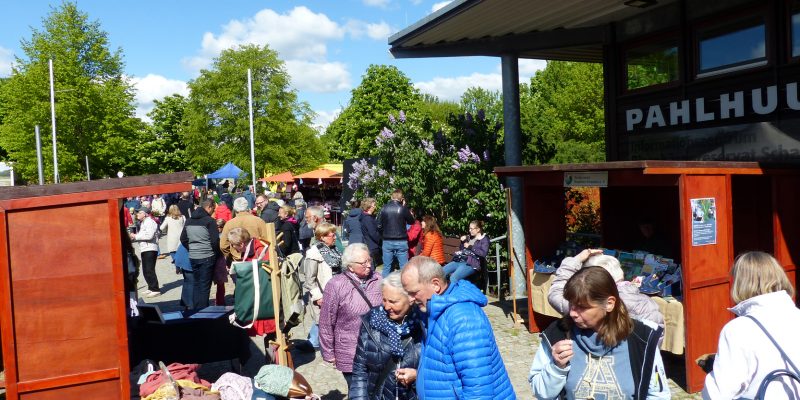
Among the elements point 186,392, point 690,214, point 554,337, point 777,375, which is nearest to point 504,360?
point 690,214

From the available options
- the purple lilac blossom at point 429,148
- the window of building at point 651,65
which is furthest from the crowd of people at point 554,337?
the purple lilac blossom at point 429,148

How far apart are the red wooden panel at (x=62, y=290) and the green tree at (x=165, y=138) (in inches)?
2573

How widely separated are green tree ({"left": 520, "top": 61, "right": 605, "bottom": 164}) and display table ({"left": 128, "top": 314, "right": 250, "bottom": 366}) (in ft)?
100.0

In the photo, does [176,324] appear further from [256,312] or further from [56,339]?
[56,339]

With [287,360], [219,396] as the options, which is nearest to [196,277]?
[287,360]

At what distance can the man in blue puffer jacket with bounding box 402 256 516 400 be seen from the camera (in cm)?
322

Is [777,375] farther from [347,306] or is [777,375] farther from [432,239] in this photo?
[432,239]

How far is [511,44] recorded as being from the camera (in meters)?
10.9

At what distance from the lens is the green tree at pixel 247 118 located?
157 feet

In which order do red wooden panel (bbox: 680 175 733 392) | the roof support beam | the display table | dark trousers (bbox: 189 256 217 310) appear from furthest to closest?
the roof support beam, dark trousers (bbox: 189 256 217 310), the display table, red wooden panel (bbox: 680 175 733 392)

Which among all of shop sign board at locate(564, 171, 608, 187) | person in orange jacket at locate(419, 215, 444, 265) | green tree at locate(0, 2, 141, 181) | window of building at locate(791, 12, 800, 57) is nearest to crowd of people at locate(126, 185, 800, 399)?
shop sign board at locate(564, 171, 608, 187)

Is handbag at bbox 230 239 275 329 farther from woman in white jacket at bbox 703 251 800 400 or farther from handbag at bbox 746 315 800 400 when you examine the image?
handbag at bbox 746 315 800 400

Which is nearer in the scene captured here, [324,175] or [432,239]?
[432,239]

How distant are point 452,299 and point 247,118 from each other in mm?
48150
